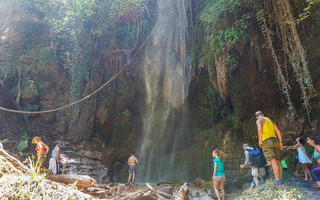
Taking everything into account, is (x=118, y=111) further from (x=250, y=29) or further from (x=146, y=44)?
(x=250, y=29)

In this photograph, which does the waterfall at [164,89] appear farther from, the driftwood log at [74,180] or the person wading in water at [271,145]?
the person wading in water at [271,145]

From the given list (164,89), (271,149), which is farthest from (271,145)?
(164,89)

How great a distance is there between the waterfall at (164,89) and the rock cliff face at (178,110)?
1.16ft

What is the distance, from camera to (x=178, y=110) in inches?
474

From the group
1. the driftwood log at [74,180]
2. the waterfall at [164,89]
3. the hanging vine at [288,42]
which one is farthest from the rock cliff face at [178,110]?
the driftwood log at [74,180]

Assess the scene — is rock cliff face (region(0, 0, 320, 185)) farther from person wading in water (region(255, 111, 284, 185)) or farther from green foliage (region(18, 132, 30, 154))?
person wading in water (region(255, 111, 284, 185))

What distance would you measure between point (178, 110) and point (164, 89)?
1.34 m

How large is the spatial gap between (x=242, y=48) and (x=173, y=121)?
5375 millimetres

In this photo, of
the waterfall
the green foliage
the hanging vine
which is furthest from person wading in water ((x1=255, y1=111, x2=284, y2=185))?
the green foliage

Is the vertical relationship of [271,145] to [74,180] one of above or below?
above

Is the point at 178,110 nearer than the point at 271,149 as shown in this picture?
No

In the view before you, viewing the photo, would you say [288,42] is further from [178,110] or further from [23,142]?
[23,142]

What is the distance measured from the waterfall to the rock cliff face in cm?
35

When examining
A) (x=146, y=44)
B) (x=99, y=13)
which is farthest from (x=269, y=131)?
(x=99, y=13)
